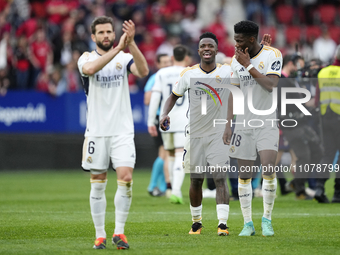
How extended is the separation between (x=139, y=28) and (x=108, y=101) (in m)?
14.8

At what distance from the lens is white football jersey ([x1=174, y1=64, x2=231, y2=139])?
7.50m

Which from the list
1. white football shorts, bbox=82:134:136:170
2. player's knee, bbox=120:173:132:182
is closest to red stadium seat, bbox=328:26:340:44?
white football shorts, bbox=82:134:136:170

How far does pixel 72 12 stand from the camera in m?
20.3

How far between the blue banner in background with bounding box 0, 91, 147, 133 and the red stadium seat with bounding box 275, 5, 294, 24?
8.46m

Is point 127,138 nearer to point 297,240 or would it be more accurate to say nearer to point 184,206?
point 297,240

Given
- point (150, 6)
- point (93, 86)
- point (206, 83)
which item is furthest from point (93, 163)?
point (150, 6)

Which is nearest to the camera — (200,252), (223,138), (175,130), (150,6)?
(200,252)

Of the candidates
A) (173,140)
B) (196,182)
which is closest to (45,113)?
(173,140)

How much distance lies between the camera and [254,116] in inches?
273

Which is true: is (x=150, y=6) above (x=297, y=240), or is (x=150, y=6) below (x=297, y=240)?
above

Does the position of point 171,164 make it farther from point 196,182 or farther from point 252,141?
point 252,141

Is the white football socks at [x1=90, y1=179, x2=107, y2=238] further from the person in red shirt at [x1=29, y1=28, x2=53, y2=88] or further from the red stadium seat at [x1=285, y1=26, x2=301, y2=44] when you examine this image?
the red stadium seat at [x1=285, y1=26, x2=301, y2=44]

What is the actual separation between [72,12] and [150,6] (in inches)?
139

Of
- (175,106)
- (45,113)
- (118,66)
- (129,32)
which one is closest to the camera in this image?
(129,32)
